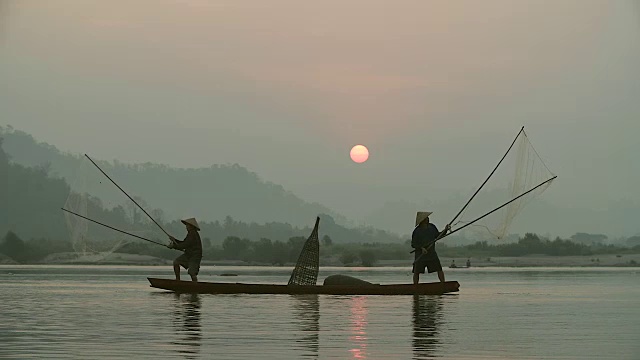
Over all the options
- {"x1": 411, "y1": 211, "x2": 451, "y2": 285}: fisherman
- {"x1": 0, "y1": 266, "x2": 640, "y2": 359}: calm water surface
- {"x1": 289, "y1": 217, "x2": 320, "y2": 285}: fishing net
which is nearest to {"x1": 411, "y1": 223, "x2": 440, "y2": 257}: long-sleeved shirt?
{"x1": 411, "y1": 211, "x2": 451, "y2": 285}: fisherman

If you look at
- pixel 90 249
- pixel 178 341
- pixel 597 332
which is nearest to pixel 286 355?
pixel 178 341

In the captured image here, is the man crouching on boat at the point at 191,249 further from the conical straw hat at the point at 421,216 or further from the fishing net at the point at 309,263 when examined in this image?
the conical straw hat at the point at 421,216

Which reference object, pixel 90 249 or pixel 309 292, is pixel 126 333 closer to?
pixel 309 292

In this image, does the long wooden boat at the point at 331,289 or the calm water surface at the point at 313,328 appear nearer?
the calm water surface at the point at 313,328

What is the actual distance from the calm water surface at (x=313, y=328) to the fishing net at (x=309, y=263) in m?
2.85

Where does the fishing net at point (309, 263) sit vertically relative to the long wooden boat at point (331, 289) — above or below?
above

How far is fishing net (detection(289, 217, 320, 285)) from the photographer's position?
3200cm

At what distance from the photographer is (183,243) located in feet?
103

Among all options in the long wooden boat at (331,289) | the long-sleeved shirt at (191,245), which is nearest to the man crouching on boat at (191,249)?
the long-sleeved shirt at (191,245)

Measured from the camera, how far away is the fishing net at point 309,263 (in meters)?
32.0

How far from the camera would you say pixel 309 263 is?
106ft

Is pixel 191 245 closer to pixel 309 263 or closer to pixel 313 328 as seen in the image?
pixel 309 263

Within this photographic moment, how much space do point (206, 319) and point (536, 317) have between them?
648 centimetres

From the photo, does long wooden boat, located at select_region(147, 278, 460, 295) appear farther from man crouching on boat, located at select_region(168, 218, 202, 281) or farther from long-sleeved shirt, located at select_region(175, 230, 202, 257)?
long-sleeved shirt, located at select_region(175, 230, 202, 257)
